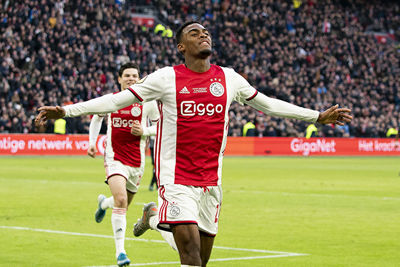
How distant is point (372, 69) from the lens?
55.3m

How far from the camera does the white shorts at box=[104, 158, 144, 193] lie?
1048cm

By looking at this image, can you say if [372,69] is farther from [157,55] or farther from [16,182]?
[16,182]

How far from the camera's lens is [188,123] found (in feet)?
21.4

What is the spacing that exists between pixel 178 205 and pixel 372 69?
50709mm

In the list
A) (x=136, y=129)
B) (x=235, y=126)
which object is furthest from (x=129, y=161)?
(x=235, y=126)

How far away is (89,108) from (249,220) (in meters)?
8.17

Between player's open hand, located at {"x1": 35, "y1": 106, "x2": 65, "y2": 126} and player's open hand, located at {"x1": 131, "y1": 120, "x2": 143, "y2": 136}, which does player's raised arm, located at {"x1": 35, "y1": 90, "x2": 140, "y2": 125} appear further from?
player's open hand, located at {"x1": 131, "y1": 120, "x2": 143, "y2": 136}

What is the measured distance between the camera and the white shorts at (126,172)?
10.5 metres

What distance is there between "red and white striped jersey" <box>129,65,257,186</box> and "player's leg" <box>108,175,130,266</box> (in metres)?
2.65

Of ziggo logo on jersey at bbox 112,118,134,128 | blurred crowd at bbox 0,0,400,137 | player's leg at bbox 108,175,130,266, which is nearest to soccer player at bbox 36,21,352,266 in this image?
player's leg at bbox 108,175,130,266

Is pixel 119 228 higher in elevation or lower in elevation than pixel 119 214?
lower

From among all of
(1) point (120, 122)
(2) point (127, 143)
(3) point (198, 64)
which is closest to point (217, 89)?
(3) point (198, 64)

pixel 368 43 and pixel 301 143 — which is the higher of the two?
pixel 368 43

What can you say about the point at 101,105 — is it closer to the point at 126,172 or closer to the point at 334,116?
the point at 334,116
